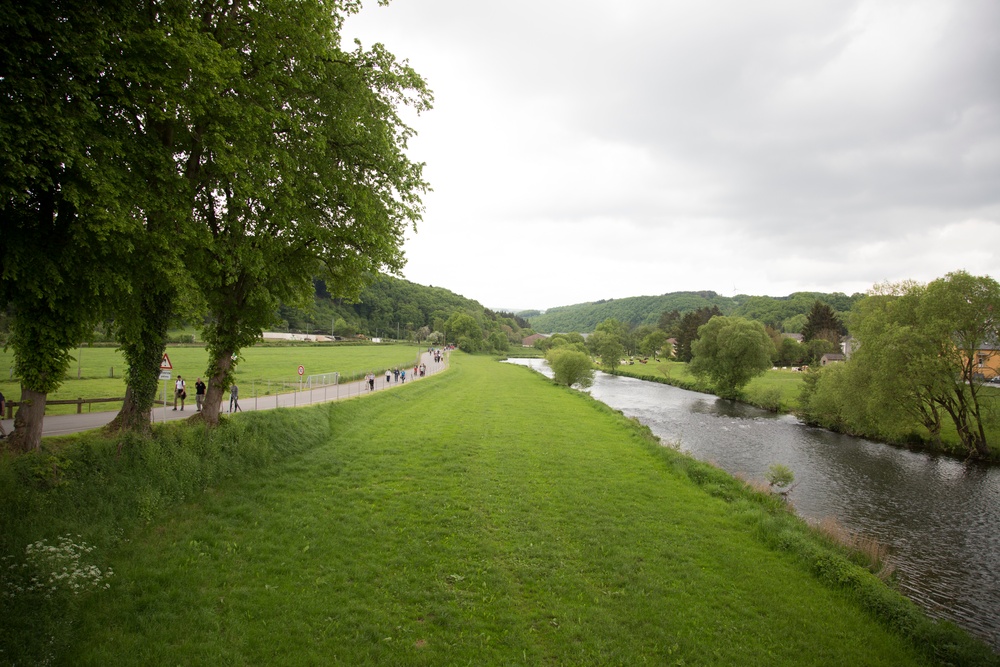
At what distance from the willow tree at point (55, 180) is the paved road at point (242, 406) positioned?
6.73 metres

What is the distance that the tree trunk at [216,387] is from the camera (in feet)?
50.5

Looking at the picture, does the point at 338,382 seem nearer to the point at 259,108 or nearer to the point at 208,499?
the point at 208,499

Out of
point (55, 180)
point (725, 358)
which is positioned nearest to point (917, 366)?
point (725, 358)

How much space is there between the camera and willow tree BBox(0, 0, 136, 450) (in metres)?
7.27

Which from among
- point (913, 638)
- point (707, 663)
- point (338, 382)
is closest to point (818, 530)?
point (913, 638)

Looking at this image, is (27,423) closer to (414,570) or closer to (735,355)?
(414,570)

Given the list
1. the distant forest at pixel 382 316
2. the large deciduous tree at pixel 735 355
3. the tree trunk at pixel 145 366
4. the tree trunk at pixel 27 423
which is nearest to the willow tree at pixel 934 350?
the large deciduous tree at pixel 735 355

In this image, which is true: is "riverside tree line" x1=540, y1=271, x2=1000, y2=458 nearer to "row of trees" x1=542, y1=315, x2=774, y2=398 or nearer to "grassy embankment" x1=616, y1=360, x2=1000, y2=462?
"grassy embankment" x1=616, y1=360, x2=1000, y2=462

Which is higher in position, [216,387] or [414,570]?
[216,387]

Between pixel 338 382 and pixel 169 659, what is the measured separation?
3232cm

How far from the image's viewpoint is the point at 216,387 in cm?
1555

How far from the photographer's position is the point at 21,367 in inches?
392

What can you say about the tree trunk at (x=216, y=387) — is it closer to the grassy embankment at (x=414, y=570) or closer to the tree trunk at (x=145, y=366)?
the grassy embankment at (x=414, y=570)

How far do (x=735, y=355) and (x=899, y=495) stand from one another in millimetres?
33866
